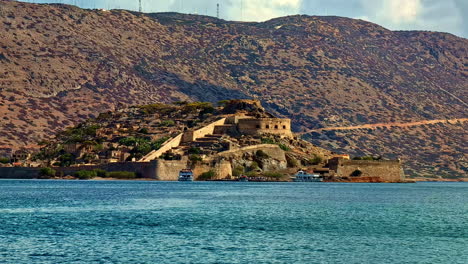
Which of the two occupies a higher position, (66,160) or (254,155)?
(254,155)

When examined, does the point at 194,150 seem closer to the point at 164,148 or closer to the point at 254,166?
the point at 164,148

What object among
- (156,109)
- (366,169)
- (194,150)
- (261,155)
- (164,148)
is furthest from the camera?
(156,109)

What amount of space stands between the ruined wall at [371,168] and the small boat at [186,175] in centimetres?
2618

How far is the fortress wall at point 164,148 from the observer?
139375mm

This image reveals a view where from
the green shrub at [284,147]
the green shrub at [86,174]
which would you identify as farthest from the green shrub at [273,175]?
the green shrub at [86,174]

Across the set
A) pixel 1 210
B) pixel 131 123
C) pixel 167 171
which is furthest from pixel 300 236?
pixel 131 123

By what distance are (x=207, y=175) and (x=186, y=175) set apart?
14.2 feet

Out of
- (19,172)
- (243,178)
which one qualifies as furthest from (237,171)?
(19,172)

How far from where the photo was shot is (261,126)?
522ft

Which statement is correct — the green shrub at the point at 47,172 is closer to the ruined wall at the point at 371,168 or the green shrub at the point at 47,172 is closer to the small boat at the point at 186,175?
the small boat at the point at 186,175

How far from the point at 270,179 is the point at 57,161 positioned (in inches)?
1486

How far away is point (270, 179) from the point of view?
14375 cm

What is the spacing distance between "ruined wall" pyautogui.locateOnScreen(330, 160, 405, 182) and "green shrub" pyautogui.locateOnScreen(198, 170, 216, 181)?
21984 mm

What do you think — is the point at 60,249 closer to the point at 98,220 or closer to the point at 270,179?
the point at 98,220
